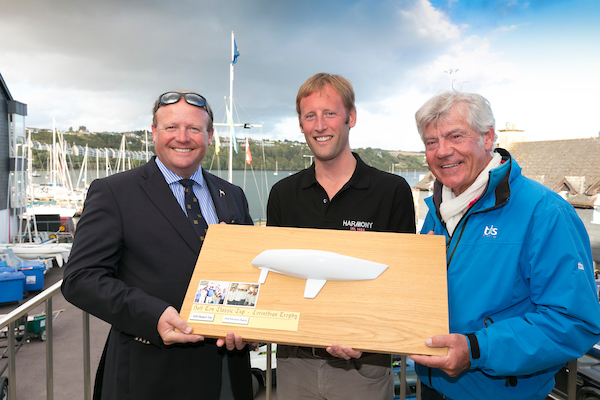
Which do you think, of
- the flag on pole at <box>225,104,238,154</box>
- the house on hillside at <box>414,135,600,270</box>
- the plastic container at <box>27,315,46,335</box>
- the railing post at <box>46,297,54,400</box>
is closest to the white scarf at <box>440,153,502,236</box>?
the railing post at <box>46,297,54,400</box>

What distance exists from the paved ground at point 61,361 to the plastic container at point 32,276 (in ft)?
3.26

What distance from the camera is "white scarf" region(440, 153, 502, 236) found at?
1646mm

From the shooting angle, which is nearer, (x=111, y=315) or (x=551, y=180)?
(x=111, y=315)

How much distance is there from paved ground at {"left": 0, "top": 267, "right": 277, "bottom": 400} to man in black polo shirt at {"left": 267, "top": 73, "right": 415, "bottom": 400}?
668cm

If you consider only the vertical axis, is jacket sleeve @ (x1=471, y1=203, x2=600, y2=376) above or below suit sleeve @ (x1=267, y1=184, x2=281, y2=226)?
below

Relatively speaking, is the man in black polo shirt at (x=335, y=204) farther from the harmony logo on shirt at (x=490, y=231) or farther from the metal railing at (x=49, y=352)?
the harmony logo on shirt at (x=490, y=231)

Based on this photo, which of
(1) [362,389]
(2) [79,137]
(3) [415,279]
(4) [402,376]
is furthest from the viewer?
(2) [79,137]

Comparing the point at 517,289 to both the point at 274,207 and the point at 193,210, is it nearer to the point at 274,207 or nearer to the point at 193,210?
the point at 274,207

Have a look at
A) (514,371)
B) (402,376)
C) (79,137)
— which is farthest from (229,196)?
(79,137)

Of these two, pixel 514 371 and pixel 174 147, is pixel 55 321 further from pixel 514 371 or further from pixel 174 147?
pixel 514 371

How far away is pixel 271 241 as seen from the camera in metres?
1.72

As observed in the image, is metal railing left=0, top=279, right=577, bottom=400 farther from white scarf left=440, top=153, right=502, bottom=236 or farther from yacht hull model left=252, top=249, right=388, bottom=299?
white scarf left=440, top=153, right=502, bottom=236

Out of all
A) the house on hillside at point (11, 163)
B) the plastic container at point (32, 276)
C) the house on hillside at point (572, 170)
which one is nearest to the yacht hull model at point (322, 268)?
the plastic container at point (32, 276)

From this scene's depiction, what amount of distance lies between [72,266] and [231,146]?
1791 centimetres
